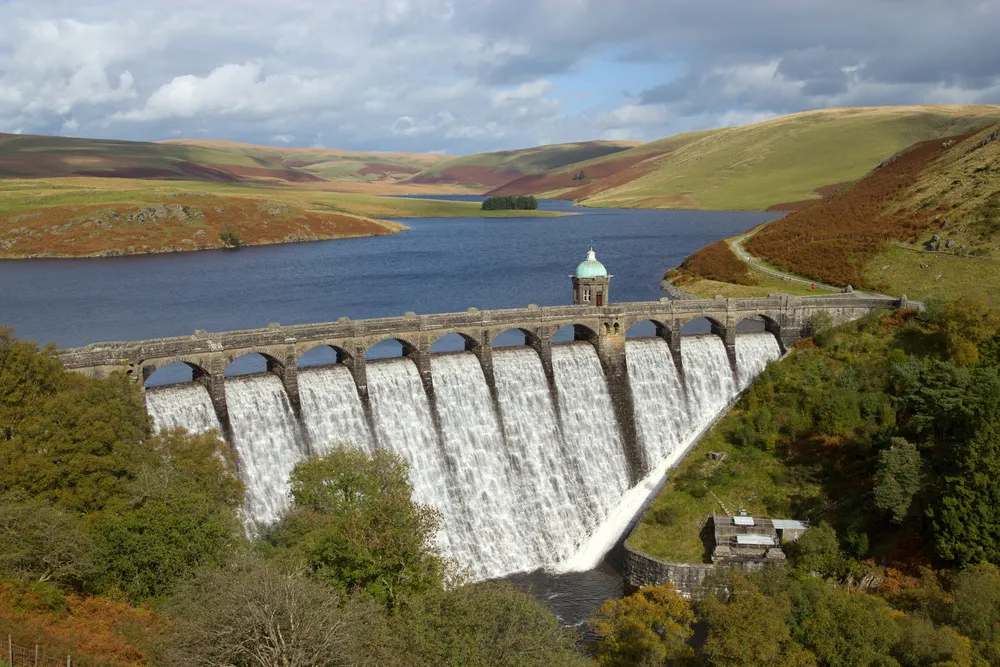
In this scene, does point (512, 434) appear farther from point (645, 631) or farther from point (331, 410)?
point (645, 631)

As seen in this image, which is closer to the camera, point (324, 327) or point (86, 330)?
point (324, 327)

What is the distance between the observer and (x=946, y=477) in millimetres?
60719

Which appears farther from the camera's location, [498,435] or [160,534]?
[498,435]

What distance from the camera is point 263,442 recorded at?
67.1 metres

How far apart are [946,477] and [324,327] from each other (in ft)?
172

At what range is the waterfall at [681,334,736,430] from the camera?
8869 cm

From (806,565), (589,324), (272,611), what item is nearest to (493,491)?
(589,324)

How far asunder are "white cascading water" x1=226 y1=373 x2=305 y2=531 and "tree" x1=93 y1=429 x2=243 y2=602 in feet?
31.4

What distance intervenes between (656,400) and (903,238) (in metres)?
63.3

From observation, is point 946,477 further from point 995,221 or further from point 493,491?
point 995,221

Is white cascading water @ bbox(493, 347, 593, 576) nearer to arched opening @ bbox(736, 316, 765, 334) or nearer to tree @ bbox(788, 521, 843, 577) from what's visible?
tree @ bbox(788, 521, 843, 577)

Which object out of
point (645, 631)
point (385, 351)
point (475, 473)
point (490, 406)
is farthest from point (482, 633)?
point (385, 351)

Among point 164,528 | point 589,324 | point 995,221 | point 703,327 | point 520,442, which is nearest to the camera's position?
point 164,528

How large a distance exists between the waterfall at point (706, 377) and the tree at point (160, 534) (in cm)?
5255
